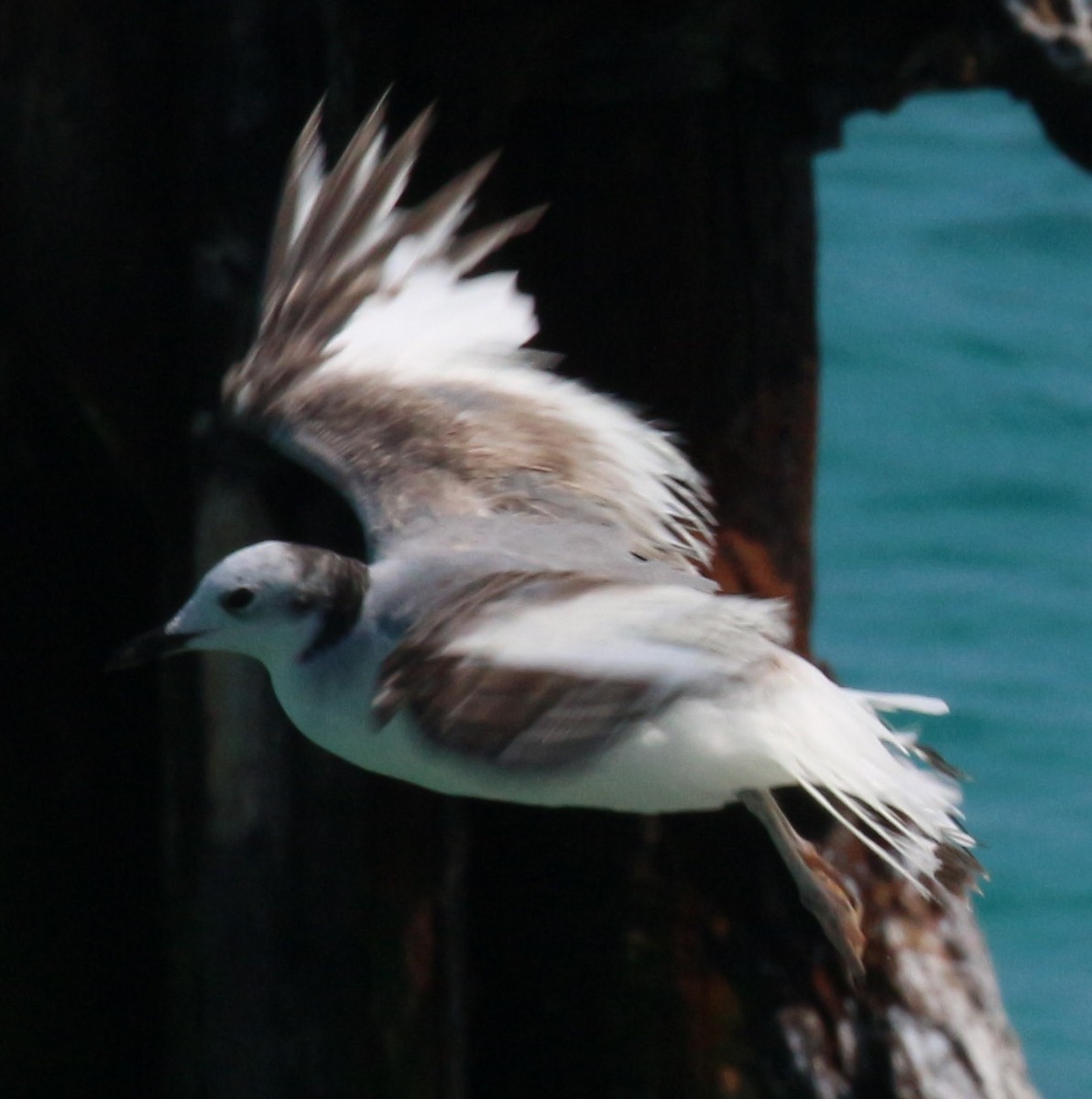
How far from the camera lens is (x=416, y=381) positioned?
10.7 feet

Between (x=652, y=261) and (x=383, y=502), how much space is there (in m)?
0.74

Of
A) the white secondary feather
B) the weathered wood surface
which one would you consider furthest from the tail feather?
the weathered wood surface

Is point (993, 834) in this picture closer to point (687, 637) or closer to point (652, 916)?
point (652, 916)

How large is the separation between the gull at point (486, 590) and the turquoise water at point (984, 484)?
2638mm

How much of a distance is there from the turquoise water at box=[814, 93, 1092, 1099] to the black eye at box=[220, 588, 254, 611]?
10.7 feet

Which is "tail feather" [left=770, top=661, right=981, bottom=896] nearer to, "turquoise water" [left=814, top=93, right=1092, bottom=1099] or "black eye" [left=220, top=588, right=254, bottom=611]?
"black eye" [left=220, top=588, right=254, bottom=611]

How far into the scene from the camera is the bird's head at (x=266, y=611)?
103 inches

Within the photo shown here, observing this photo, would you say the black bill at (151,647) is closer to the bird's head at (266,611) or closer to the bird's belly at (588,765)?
the bird's head at (266,611)

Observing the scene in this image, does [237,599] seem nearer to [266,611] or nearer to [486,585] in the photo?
[266,611]

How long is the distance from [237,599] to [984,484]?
18.4 feet

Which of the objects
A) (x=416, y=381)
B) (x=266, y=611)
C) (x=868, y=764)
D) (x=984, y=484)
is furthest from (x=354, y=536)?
(x=984, y=484)

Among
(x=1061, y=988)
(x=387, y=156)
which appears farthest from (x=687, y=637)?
(x=1061, y=988)

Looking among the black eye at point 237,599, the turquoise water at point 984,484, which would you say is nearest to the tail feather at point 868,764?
the black eye at point 237,599

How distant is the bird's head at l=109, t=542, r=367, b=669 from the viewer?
8.59 feet
